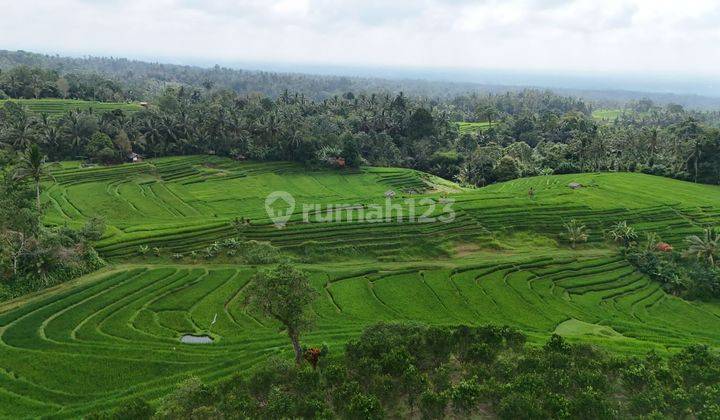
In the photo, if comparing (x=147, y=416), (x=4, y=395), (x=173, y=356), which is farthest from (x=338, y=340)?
(x=4, y=395)

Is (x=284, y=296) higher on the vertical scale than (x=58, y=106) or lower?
lower

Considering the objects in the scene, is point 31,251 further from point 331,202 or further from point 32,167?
point 331,202

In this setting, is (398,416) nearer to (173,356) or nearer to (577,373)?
(577,373)

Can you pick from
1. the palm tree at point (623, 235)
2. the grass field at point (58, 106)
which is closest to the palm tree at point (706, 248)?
the palm tree at point (623, 235)

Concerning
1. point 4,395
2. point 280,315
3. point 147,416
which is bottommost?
point 4,395

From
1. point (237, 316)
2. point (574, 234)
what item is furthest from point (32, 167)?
point (574, 234)

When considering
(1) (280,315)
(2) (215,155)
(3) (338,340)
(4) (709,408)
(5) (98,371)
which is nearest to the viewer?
(4) (709,408)

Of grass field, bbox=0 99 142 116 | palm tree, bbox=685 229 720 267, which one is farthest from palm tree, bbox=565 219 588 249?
grass field, bbox=0 99 142 116
